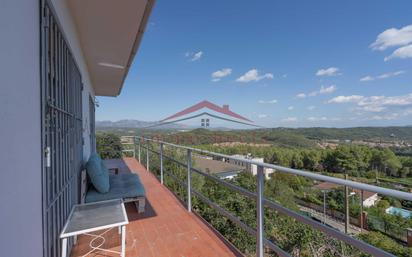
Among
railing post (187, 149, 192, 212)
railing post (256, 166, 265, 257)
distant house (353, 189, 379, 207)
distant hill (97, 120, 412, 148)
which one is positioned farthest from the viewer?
distant hill (97, 120, 412, 148)

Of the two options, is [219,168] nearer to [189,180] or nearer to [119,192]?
[189,180]

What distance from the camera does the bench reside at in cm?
273

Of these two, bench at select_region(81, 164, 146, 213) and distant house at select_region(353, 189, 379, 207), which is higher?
distant house at select_region(353, 189, 379, 207)

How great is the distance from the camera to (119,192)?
2.93 m

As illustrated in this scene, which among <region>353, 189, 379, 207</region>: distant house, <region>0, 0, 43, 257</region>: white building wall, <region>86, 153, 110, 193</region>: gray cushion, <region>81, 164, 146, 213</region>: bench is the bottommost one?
<region>81, 164, 146, 213</region>: bench

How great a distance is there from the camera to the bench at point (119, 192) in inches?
108

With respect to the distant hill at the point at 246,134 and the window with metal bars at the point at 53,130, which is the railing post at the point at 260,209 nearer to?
the window with metal bars at the point at 53,130

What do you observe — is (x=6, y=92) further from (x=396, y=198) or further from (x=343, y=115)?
(x=343, y=115)

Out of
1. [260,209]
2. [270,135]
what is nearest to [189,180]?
[260,209]

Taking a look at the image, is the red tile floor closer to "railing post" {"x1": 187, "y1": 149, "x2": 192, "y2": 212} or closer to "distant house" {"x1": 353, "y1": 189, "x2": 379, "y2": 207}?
"railing post" {"x1": 187, "y1": 149, "x2": 192, "y2": 212}

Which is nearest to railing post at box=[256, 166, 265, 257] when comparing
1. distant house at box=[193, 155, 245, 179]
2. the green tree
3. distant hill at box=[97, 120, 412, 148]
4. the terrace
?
the terrace

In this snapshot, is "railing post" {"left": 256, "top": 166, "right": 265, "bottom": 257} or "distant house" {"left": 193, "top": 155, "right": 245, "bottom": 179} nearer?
"railing post" {"left": 256, "top": 166, "right": 265, "bottom": 257}

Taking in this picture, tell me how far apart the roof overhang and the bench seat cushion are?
1.97m

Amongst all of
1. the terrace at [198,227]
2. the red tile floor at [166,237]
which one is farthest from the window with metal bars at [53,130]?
the terrace at [198,227]
